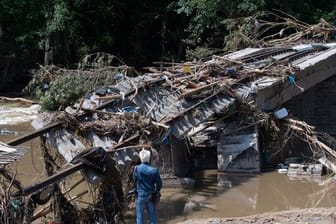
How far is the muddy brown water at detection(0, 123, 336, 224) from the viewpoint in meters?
12.1

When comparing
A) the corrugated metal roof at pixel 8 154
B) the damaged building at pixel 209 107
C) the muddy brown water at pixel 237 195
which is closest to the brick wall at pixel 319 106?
the damaged building at pixel 209 107

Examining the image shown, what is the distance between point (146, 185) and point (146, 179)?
0.11 meters

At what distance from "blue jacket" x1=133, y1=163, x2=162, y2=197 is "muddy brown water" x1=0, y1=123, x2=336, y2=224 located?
191cm

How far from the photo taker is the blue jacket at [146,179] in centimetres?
952

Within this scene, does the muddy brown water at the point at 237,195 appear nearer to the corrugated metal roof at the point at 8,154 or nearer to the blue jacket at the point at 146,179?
the blue jacket at the point at 146,179

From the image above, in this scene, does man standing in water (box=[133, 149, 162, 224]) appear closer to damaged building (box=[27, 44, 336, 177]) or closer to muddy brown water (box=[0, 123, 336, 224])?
muddy brown water (box=[0, 123, 336, 224])

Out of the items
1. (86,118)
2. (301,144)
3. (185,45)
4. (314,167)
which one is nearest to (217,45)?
(185,45)

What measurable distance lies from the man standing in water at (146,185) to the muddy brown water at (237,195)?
170 cm

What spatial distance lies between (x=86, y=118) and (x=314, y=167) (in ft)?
18.9

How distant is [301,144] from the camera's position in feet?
52.7

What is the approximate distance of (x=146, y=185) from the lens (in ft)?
31.4

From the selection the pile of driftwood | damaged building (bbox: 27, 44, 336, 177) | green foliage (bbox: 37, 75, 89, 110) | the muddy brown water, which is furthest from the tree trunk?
the muddy brown water

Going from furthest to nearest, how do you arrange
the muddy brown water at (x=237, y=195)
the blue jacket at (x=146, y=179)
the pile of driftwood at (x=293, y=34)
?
1. the pile of driftwood at (x=293, y=34)
2. the muddy brown water at (x=237, y=195)
3. the blue jacket at (x=146, y=179)

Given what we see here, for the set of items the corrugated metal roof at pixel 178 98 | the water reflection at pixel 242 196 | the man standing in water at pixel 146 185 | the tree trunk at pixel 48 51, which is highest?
the tree trunk at pixel 48 51
